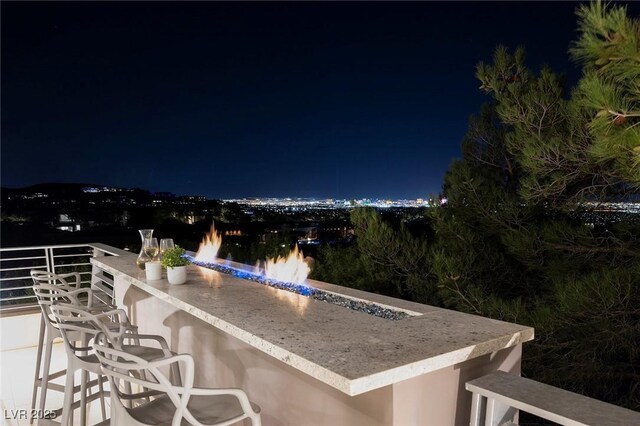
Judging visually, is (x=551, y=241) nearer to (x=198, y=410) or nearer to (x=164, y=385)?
(x=198, y=410)

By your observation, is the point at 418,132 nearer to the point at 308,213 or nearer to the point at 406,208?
the point at 308,213

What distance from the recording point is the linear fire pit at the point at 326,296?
1.66 meters

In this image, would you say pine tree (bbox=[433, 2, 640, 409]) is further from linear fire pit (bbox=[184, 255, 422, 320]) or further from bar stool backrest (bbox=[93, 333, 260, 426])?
bar stool backrest (bbox=[93, 333, 260, 426])

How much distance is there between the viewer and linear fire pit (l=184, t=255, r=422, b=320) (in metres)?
1.66

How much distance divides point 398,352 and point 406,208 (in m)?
4.16

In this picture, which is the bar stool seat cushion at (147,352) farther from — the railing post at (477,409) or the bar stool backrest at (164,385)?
the railing post at (477,409)

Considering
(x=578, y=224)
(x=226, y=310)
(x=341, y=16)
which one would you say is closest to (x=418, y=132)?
(x=341, y=16)

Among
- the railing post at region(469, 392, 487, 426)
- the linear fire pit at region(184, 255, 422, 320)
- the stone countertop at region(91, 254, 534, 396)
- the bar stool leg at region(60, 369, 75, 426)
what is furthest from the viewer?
the bar stool leg at region(60, 369, 75, 426)

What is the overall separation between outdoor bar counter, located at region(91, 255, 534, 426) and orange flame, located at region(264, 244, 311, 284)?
8.0 inches

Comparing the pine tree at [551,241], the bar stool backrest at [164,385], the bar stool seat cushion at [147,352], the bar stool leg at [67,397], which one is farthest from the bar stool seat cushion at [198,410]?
the pine tree at [551,241]

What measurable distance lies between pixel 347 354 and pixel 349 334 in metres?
0.17

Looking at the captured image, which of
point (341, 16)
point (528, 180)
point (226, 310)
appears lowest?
point (226, 310)

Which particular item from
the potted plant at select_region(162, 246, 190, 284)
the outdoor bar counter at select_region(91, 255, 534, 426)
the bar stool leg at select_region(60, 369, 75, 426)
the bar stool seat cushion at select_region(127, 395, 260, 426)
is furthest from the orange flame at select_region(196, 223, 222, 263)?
the bar stool seat cushion at select_region(127, 395, 260, 426)

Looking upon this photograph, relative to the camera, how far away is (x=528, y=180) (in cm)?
339
